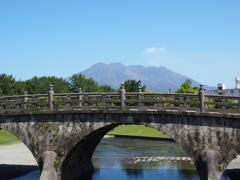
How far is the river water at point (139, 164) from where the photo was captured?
30.3 meters

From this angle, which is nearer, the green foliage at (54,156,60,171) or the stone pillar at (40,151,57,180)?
the stone pillar at (40,151,57,180)

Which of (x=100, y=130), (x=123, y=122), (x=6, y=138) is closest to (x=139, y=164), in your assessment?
(x=100, y=130)

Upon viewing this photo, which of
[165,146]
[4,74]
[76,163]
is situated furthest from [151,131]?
[4,74]

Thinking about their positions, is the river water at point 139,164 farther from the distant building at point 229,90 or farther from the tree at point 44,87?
the distant building at point 229,90

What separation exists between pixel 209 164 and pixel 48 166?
12.3 m

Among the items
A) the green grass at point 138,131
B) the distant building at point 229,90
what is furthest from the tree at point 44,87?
the distant building at point 229,90

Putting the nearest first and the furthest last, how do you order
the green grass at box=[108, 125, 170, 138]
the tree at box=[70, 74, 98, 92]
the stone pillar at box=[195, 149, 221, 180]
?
the stone pillar at box=[195, 149, 221, 180] → the green grass at box=[108, 125, 170, 138] → the tree at box=[70, 74, 98, 92]

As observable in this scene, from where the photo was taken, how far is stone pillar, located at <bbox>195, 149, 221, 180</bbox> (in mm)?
20047

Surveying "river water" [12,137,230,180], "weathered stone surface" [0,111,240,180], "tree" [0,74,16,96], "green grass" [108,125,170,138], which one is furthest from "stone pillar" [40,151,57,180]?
"tree" [0,74,16,96]

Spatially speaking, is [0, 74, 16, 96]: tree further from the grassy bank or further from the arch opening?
the arch opening

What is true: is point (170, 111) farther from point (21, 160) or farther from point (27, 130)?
point (21, 160)

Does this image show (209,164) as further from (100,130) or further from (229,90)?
(229,90)

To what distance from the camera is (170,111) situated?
22000 millimetres

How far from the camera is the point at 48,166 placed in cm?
2436
